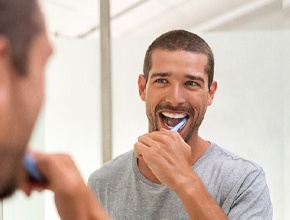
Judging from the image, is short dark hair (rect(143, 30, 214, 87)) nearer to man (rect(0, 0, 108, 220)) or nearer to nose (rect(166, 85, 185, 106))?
nose (rect(166, 85, 185, 106))

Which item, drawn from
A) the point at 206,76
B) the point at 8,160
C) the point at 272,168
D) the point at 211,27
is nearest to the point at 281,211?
the point at 272,168

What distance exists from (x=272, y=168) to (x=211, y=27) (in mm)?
570

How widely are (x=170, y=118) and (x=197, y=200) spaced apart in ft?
0.71

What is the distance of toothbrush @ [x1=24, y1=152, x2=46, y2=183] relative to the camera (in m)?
0.41

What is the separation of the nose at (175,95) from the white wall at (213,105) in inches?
37.3

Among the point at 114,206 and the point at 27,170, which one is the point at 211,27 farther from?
the point at 27,170

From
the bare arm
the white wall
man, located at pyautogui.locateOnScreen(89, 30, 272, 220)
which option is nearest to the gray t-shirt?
man, located at pyautogui.locateOnScreen(89, 30, 272, 220)

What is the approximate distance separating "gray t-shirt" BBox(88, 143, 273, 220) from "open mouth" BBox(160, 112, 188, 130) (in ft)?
0.27

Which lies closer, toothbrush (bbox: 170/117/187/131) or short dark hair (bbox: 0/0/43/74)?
short dark hair (bbox: 0/0/43/74)

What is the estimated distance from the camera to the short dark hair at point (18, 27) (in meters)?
0.28

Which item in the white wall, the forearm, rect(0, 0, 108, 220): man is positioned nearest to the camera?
rect(0, 0, 108, 220): man

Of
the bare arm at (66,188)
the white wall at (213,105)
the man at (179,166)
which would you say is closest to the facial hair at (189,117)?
the man at (179,166)

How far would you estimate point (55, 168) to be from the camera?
1.40ft

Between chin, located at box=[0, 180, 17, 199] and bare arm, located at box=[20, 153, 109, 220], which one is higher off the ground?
chin, located at box=[0, 180, 17, 199]
